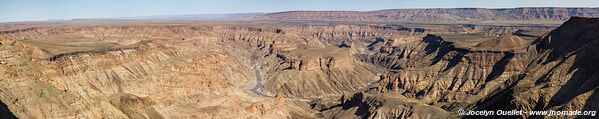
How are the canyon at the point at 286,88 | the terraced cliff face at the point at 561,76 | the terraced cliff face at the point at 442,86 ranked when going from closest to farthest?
the canyon at the point at 286,88
the terraced cliff face at the point at 561,76
the terraced cliff face at the point at 442,86

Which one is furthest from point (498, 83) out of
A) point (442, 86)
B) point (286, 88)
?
point (286, 88)

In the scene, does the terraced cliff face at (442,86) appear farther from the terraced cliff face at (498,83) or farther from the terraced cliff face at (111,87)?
the terraced cliff face at (111,87)

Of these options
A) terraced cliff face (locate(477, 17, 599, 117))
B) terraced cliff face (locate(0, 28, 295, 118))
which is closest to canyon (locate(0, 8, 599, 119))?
terraced cliff face (locate(0, 28, 295, 118))

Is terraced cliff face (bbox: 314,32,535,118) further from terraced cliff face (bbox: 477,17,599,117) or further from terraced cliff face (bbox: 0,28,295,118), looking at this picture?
terraced cliff face (bbox: 0,28,295,118)

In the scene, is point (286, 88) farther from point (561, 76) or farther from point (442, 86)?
point (561, 76)

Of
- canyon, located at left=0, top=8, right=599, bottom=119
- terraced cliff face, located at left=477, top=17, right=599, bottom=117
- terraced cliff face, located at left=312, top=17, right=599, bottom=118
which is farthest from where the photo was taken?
terraced cliff face, located at left=312, top=17, right=599, bottom=118

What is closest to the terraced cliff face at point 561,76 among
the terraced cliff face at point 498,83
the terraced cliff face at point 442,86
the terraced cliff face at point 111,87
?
the terraced cliff face at point 498,83

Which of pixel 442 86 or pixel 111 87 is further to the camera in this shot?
pixel 442 86

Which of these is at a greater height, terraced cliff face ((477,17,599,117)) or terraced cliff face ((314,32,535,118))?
terraced cliff face ((477,17,599,117))

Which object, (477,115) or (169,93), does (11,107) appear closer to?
(169,93)

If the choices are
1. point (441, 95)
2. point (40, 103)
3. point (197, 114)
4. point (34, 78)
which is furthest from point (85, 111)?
point (441, 95)

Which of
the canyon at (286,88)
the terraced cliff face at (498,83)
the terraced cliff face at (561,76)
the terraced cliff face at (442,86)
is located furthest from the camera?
the terraced cliff face at (442,86)
